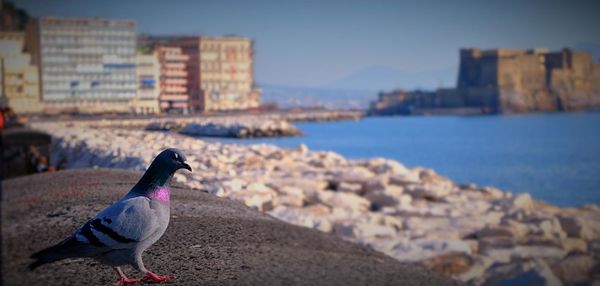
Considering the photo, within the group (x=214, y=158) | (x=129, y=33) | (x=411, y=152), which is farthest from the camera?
(x=411, y=152)

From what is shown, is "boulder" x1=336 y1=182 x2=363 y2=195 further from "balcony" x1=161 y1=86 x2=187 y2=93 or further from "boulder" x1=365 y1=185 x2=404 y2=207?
"balcony" x1=161 y1=86 x2=187 y2=93

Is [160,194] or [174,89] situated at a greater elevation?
[174,89]

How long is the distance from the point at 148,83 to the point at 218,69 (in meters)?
1.42

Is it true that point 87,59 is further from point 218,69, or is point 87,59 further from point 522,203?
point 522,203

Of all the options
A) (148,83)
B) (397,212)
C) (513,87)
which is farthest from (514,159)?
(513,87)

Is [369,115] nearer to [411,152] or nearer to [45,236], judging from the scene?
[411,152]

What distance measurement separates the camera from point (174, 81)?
4.95m

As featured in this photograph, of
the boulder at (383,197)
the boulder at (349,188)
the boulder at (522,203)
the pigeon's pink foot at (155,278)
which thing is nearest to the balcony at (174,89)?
the pigeon's pink foot at (155,278)

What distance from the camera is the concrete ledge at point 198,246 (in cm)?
278

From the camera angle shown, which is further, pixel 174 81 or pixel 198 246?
pixel 174 81

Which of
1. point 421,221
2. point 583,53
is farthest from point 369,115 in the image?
point 421,221

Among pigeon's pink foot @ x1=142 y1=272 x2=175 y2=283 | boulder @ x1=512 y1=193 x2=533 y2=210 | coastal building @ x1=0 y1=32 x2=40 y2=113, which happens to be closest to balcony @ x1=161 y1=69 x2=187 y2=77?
coastal building @ x1=0 y1=32 x2=40 y2=113

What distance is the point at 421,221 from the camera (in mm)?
9047

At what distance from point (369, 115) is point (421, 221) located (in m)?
75.0
